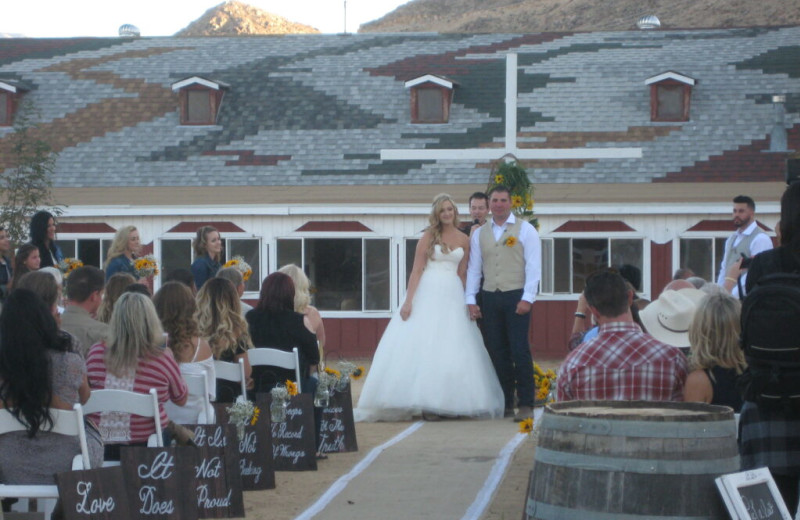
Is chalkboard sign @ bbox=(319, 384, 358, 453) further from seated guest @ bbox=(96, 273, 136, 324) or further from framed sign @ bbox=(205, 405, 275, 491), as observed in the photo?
seated guest @ bbox=(96, 273, 136, 324)

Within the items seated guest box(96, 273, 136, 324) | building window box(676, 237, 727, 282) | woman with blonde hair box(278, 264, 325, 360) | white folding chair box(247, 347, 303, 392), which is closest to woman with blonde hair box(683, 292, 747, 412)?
white folding chair box(247, 347, 303, 392)

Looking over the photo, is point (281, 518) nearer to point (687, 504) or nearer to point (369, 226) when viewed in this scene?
point (687, 504)

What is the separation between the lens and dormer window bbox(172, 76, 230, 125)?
78.9 ft

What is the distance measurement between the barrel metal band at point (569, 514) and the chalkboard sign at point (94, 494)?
200cm

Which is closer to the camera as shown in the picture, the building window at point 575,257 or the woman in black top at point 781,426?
the woman in black top at point 781,426

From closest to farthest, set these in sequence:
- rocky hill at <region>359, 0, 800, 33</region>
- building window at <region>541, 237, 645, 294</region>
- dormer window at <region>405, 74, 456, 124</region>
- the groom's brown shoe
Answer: the groom's brown shoe, building window at <region>541, 237, 645, 294</region>, dormer window at <region>405, 74, 456, 124</region>, rocky hill at <region>359, 0, 800, 33</region>

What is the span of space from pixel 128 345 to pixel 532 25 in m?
65.2

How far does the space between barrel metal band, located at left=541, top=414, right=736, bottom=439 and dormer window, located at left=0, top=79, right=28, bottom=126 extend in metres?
22.0

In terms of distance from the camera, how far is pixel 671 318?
691 centimetres

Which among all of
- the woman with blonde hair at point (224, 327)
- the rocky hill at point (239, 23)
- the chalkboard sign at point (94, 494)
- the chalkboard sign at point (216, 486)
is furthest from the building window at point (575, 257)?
the rocky hill at point (239, 23)

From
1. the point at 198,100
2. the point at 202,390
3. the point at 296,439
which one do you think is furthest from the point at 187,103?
the point at 202,390

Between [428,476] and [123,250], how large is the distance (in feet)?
14.0

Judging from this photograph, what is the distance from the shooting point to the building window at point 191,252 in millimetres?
21828

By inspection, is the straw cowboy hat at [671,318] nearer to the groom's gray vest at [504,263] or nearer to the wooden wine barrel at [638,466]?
the wooden wine barrel at [638,466]
